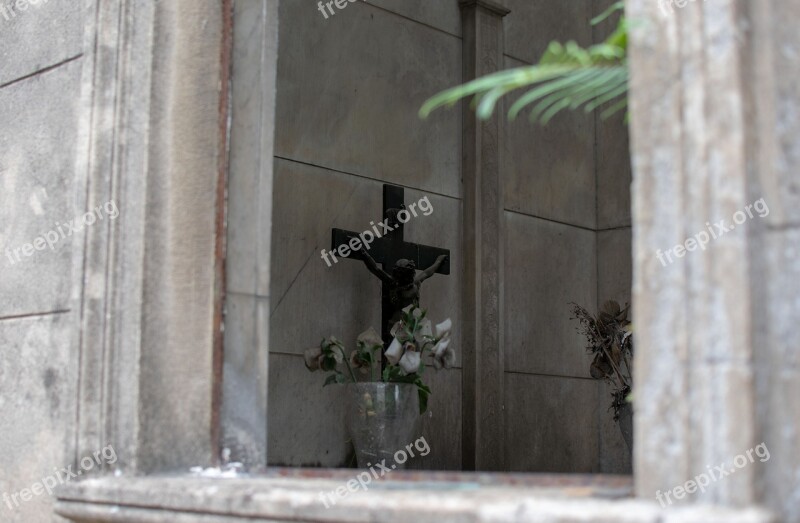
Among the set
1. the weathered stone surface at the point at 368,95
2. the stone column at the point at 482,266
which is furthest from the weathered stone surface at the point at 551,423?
the weathered stone surface at the point at 368,95

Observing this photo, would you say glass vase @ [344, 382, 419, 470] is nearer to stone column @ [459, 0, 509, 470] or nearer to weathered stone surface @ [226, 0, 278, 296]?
stone column @ [459, 0, 509, 470]

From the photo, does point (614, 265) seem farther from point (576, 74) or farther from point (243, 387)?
point (576, 74)

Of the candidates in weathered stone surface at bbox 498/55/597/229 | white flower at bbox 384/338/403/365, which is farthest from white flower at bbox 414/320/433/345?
weathered stone surface at bbox 498/55/597/229

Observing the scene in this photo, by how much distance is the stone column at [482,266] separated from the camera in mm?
5051

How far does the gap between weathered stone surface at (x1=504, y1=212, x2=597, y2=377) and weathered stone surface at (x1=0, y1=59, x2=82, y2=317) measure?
2.99 m

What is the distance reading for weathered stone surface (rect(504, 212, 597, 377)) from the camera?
548 centimetres

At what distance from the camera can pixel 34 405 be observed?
→ 2615 millimetres

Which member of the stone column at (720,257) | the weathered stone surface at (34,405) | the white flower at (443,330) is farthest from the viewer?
the white flower at (443,330)

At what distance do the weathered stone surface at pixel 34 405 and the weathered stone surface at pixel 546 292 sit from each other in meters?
3.03

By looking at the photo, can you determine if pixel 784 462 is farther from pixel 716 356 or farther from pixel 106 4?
pixel 106 4

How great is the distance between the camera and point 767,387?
1.43 m

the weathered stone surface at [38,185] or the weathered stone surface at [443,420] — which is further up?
the weathered stone surface at [38,185]

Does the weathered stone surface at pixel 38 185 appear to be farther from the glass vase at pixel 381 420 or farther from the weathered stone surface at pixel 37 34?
the glass vase at pixel 381 420

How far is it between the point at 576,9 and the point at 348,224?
7.27ft
